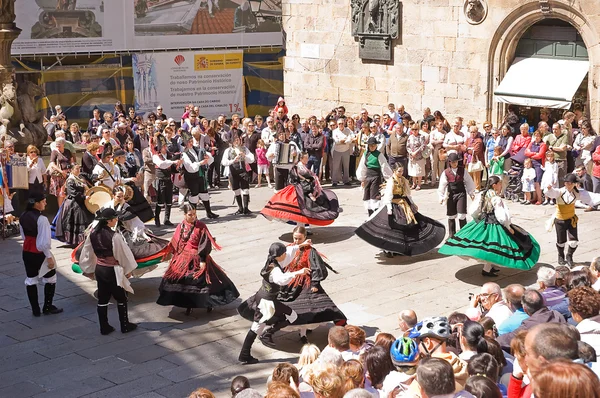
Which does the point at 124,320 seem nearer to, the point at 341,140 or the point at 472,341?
A: the point at 472,341

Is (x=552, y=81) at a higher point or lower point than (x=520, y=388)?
higher

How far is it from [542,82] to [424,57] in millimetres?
2924

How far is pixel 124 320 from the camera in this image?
11.1 m

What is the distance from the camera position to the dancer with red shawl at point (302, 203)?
14609 millimetres

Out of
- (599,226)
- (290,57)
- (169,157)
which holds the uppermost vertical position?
(290,57)

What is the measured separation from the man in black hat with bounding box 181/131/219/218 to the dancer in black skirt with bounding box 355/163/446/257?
11.7ft

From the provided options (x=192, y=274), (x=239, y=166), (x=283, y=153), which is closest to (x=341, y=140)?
(x=283, y=153)

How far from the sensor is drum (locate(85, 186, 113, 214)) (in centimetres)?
1377

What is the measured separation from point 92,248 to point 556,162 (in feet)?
31.2

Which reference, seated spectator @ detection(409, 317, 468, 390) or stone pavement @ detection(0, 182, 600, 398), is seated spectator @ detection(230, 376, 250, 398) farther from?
stone pavement @ detection(0, 182, 600, 398)

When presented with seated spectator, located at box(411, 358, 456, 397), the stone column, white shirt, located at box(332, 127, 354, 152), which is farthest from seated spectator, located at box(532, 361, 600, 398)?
white shirt, located at box(332, 127, 354, 152)

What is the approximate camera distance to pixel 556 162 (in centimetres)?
1739

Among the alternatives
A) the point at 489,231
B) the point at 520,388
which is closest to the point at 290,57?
the point at 489,231

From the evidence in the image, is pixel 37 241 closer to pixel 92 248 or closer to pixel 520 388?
pixel 92 248
